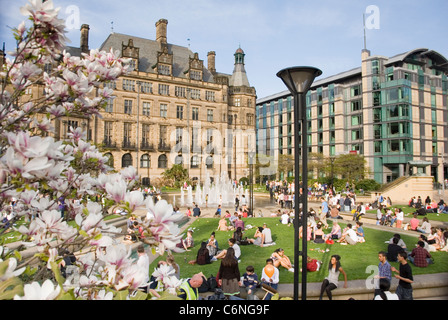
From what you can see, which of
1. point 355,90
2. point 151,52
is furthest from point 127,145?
point 355,90

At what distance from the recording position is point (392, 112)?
4791 centimetres

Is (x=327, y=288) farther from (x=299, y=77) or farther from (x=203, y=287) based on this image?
(x=299, y=77)

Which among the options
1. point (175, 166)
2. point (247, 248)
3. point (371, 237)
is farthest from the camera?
point (175, 166)

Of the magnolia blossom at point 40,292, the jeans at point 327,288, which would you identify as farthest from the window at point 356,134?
the magnolia blossom at point 40,292

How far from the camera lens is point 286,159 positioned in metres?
53.1

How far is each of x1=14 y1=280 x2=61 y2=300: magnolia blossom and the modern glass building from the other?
44.7 meters

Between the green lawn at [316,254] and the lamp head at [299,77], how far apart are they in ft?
18.5

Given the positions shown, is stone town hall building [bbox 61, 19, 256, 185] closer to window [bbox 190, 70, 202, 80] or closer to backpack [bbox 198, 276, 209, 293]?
window [bbox 190, 70, 202, 80]

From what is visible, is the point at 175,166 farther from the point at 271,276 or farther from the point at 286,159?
the point at 271,276

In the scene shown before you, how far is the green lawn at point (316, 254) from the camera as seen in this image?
30.0 feet

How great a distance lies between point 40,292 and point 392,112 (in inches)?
2150

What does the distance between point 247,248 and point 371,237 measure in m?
5.87
